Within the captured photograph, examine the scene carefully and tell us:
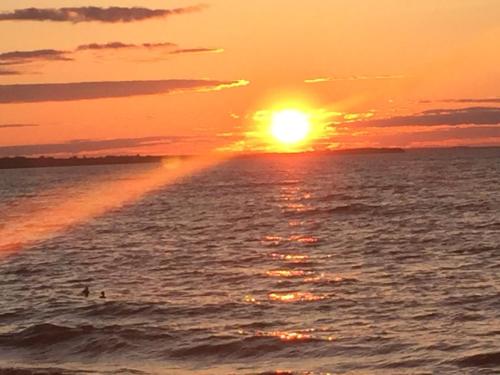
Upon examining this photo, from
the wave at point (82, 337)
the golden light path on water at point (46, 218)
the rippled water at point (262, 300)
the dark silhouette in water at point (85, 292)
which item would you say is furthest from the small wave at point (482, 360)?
the golden light path on water at point (46, 218)

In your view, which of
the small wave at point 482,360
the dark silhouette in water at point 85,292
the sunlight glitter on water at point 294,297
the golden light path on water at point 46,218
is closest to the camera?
the small wave at point 482,360

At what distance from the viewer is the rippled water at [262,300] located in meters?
22.8

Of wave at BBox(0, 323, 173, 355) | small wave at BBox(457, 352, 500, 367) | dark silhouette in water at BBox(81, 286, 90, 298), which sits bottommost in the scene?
small wave at BBox(457, 352, 500, 367)

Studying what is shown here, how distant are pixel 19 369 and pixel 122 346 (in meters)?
3.68

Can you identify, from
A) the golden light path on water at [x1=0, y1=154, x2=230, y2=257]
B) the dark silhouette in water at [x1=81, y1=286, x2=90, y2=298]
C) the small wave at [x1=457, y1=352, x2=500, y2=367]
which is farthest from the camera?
the golden light path on water at [x1=0, y1=154, x2=230, y2=257]

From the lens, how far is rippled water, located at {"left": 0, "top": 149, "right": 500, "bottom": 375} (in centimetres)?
2281

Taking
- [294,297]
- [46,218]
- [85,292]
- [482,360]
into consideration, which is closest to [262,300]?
[294,297]

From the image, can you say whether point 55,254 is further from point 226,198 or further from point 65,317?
point 226,198

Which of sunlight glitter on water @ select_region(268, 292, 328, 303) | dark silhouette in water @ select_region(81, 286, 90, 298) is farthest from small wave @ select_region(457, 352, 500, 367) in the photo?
dark silhouette in water @ select_region(81, 286, 90, 298)

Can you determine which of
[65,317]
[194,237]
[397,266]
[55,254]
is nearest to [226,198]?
[194,237]

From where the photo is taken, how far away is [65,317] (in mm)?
28781

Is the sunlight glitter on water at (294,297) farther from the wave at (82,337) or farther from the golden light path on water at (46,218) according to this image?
the golden light path on water at (46,218)

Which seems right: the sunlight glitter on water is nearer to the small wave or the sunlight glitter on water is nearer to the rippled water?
the rippled water

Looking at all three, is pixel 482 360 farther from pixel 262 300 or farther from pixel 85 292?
pixel 85 292
